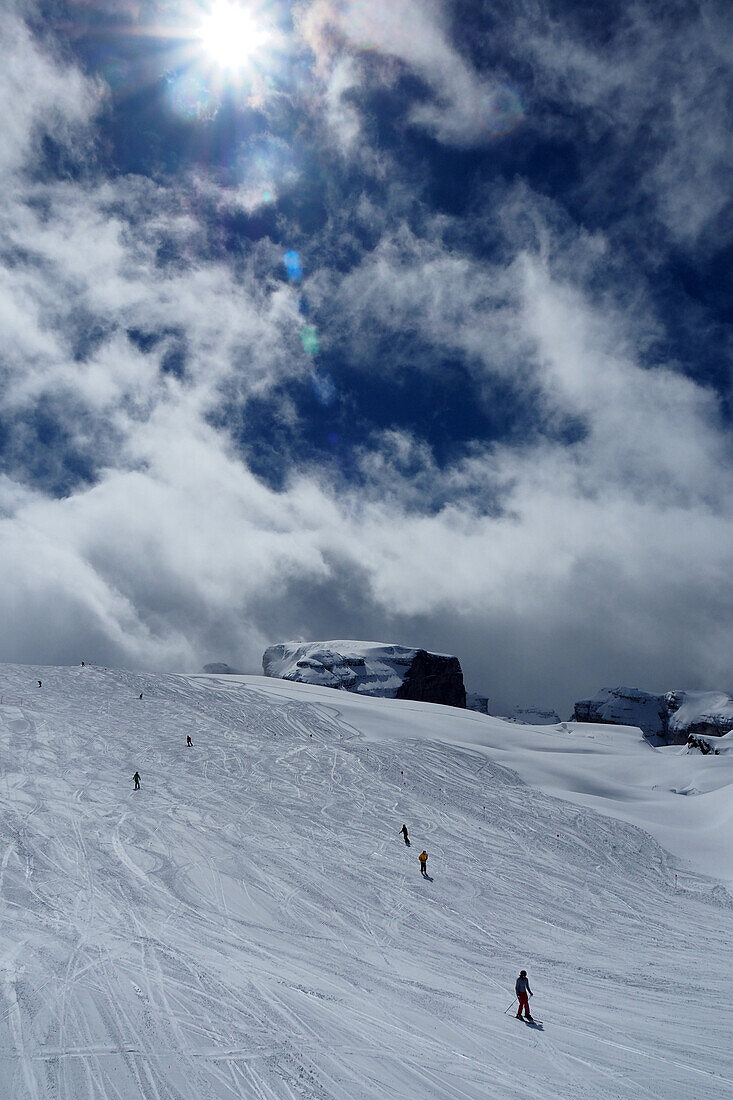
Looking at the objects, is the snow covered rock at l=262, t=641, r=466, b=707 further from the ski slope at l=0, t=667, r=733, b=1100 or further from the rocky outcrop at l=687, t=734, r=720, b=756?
the ski slope at l=0, t=667, r=733, b=1100

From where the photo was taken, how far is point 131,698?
1998 inches

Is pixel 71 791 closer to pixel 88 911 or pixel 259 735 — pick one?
pixel 88 911

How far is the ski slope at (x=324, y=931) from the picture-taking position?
35.8 ft

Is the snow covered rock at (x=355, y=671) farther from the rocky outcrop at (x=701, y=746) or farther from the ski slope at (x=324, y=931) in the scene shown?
the ski slope at (x=324, y=931)

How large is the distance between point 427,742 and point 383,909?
27.9 m

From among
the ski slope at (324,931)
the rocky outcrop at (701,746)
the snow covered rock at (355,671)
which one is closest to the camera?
the ski slope at (324,931)

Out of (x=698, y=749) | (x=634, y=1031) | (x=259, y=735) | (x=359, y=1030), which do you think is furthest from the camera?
(x=698, y=749)

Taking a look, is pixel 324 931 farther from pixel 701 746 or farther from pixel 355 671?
pixel 355 671

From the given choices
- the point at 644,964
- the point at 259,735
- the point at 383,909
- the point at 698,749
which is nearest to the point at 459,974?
the point at 383,909

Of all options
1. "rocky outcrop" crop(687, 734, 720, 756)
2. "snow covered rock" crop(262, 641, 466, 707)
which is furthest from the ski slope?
"snow covered rock" crop(262, 641, 466, 707)

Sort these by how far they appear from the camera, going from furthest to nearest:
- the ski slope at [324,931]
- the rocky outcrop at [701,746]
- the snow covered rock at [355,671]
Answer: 1. the snow covered rock at [355,671]
2. the rocky outcrop at [701,746]
3. the ski slope at [324,931]

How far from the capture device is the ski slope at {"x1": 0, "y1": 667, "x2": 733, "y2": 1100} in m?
10.9

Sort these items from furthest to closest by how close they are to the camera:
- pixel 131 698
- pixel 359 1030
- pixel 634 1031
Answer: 1. pixel 131 698
2. pixel 634 1031
3. pixel 359 1030

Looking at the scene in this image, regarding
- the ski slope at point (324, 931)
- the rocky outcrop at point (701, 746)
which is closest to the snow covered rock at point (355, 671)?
the rocky outcrop at point (701, 746)
